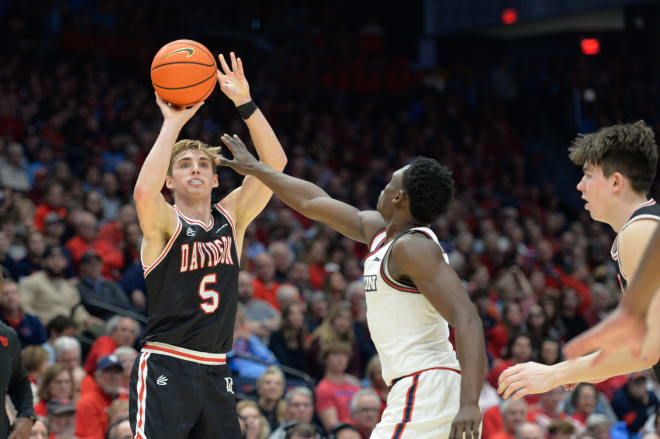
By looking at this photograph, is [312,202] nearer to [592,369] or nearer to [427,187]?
[427,187]

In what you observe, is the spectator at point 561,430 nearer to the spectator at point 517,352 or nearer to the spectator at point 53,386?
the spectator at point 517,352

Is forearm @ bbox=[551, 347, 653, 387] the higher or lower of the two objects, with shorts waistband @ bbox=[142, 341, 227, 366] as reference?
lower

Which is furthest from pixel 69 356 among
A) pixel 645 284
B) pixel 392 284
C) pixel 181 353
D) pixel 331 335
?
pixel 645 284

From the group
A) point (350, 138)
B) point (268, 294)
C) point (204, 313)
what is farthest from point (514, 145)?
point (204, 313)

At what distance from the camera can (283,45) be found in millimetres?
20266

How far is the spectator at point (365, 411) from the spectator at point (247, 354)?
111 cm

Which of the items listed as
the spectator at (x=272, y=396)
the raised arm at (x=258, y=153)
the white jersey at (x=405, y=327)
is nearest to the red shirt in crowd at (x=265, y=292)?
the spectator at (x=272, y=396)

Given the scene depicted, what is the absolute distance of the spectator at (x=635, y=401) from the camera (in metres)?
9.18

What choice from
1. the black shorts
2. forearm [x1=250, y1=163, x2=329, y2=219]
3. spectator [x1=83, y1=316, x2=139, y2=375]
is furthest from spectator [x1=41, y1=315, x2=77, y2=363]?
forearm [x1=250, y1=163, x2=329, y2=219]

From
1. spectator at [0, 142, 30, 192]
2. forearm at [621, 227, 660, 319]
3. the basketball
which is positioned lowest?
forearm at [621, 227, 660, 319]

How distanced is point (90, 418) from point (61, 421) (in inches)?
12.6

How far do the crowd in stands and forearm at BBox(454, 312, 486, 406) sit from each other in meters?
3.06

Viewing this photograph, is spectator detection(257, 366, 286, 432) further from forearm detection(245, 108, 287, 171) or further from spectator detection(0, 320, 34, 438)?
forearm detection(245, 108, 287, 171)

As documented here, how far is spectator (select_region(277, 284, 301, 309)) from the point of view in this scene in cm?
970
